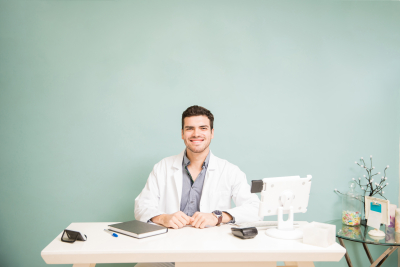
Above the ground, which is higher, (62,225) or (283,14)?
(283,14)

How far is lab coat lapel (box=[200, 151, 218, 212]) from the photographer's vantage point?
2184 mm

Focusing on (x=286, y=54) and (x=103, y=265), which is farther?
(x=286, y=54)

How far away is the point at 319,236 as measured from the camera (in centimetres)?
133

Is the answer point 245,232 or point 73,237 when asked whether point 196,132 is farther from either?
point 73,237

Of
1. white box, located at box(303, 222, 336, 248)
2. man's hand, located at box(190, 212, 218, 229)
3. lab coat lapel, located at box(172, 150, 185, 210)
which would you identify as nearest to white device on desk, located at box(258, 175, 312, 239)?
white box, located at box(303, 222, 336, 248)

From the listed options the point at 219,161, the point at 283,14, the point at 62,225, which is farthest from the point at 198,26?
the point at 62,225

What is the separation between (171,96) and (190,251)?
175 cm

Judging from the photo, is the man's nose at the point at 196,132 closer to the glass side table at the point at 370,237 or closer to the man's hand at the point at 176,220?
the man's hand at the point at 176,220

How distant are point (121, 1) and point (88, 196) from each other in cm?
190

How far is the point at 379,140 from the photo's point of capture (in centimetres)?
287

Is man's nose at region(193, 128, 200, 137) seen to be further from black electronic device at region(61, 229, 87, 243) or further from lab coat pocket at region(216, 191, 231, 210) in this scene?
black electronic device at region(61, 229, 87, 243)

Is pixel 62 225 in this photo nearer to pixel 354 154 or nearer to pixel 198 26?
pixel 198 26

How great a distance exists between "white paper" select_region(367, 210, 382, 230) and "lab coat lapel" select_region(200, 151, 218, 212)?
4.27 ft

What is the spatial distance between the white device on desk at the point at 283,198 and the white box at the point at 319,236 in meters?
0.10
